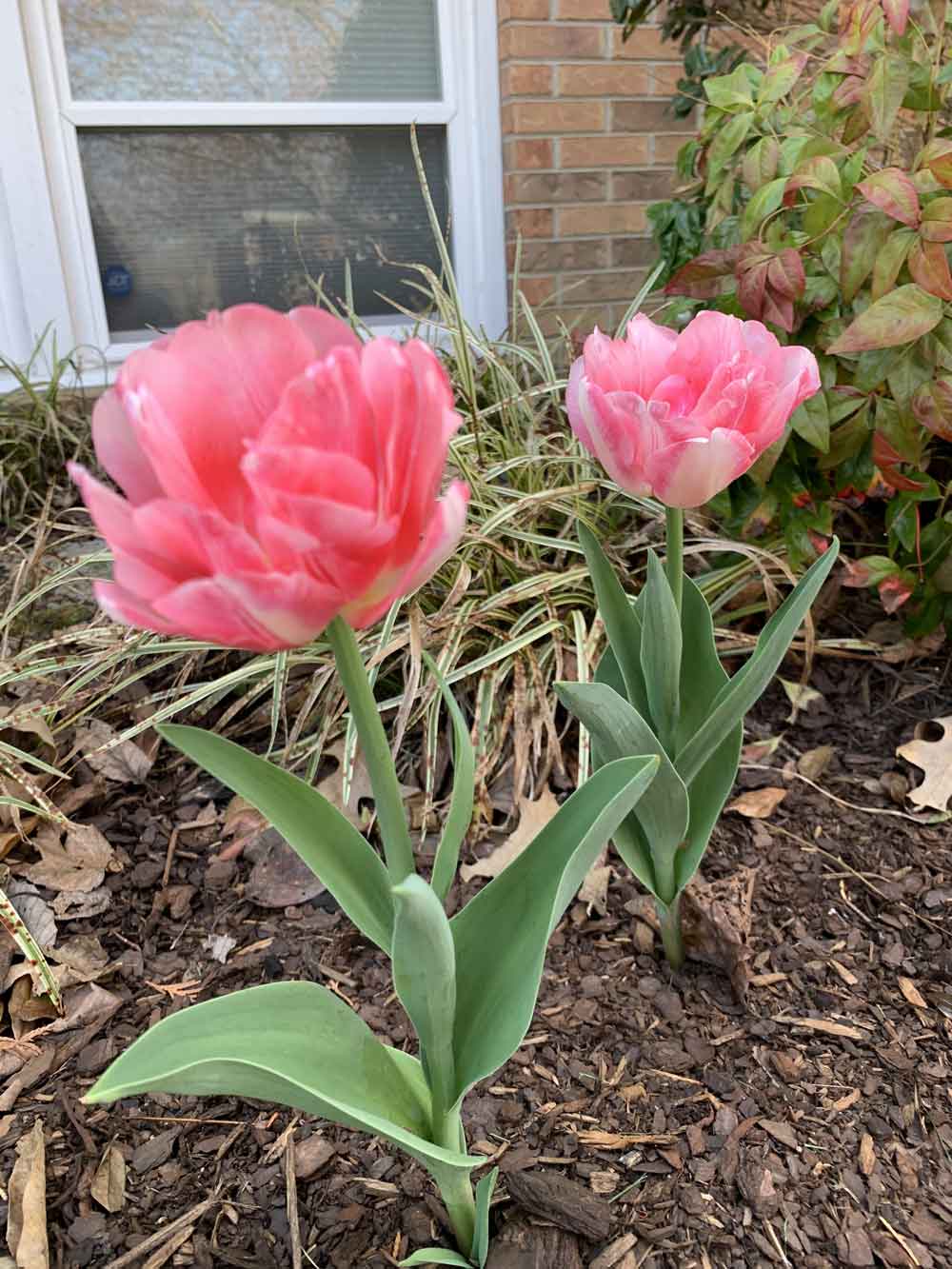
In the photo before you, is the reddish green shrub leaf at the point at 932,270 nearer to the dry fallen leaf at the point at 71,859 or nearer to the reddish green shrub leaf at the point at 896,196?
the reddish green shrub leaf at the point at 896,196

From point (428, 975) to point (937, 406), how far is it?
1.11 meters

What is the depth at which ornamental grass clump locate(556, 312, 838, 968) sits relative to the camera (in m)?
0.69

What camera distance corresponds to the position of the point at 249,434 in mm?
443

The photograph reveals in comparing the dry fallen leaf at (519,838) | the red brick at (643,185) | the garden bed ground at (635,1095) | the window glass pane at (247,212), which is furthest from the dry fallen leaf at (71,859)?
the red brick at (643,185)

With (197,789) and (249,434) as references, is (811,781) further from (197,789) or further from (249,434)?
(249,434)

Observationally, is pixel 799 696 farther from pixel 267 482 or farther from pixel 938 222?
pixel 267 482

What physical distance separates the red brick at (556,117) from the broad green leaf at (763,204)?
72.0 inches

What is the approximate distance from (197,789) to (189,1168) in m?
0.67

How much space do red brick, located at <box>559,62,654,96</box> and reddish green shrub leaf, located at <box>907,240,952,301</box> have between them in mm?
2123

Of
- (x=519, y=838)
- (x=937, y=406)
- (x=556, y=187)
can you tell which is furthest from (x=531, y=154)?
(x=519, y=838)

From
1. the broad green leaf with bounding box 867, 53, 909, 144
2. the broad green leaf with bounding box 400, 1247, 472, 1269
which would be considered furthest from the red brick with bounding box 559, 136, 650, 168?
the broad green leaf with bounding box 400, 1247, 472, 1269

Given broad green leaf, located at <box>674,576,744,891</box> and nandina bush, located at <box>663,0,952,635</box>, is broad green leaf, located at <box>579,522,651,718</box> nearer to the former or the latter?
broad green leaf, located at <box>674,576,744,891</box>

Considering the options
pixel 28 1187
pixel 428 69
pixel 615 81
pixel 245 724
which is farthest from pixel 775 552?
pixel 428 69

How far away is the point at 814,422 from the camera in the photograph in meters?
1.37
